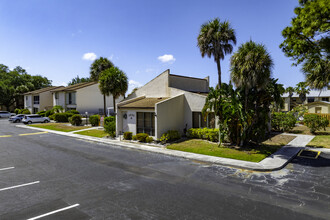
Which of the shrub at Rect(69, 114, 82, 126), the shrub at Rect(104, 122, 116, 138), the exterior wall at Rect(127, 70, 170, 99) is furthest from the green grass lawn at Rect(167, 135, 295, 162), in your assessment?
the shrub at Rect(69, 114, 82, 126)

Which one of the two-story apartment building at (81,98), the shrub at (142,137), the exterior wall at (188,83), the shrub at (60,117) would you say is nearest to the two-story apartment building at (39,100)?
the two-story apartment building at (81,98)

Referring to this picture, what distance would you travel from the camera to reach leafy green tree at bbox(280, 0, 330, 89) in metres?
12.7

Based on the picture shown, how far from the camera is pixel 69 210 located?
668 cm

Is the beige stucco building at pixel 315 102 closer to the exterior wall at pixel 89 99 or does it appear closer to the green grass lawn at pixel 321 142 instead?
the green grass lawn at pixel 321 142

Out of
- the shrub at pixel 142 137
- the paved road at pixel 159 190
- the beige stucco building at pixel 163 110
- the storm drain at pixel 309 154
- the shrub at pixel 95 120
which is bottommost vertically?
the paved road at pixel 159 190

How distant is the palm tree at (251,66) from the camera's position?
519 inches

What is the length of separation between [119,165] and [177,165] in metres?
3.34

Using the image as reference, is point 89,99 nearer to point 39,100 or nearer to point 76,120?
point 76,120

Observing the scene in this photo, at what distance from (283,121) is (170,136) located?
12.4 meters

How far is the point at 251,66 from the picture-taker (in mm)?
13180

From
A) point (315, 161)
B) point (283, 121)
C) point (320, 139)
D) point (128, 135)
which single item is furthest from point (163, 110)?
point (320, 139)

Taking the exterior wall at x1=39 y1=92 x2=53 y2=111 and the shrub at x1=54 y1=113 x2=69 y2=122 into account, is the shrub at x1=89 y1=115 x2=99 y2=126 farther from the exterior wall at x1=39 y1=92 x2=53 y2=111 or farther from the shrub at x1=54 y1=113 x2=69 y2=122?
the exterior wall at x1=39 y1=92 x2=53 y2=111

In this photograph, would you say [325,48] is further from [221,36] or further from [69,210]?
[69,210]

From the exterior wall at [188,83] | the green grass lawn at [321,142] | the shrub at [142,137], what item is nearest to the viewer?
the green grass lawn at [321,142]
